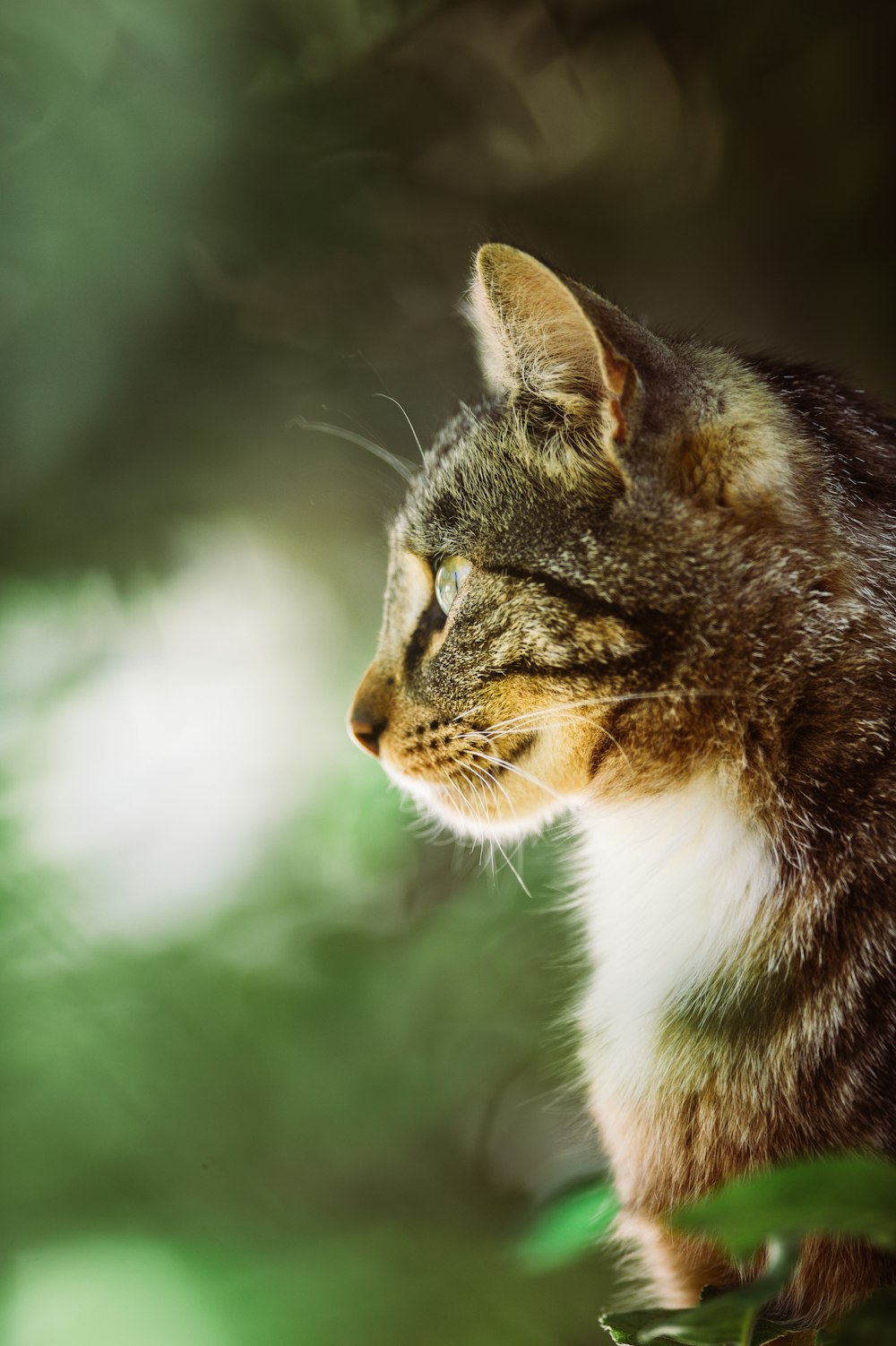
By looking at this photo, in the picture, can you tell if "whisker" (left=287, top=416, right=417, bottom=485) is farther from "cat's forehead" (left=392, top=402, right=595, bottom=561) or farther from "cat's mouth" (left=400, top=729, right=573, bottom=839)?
"cat's mouth" (left=400, top=729, right=573, bottom=839)

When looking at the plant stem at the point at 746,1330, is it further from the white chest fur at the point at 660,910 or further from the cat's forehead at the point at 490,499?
the cat's forehead at the point at 490,499

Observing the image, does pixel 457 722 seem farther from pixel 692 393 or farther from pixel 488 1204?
pixel 488 1204

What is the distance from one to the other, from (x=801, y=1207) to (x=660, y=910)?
382mm

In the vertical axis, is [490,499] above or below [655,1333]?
above

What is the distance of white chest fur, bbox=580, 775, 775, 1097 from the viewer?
0.68m

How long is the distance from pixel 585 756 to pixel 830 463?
12.0 inches

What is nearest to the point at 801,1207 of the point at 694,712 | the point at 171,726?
the point at 694,712

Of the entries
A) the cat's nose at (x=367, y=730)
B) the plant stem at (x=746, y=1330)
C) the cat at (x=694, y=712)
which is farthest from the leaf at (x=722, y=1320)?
the cat's nose at (x=367, y=730)

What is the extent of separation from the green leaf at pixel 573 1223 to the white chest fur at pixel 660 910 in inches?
4.7

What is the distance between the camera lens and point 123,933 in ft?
3.39

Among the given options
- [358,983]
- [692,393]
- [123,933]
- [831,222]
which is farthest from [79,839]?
[831,222]

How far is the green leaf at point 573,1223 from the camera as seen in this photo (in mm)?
785

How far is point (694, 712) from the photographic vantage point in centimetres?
68

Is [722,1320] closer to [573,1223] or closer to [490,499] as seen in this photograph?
[573,1223]
